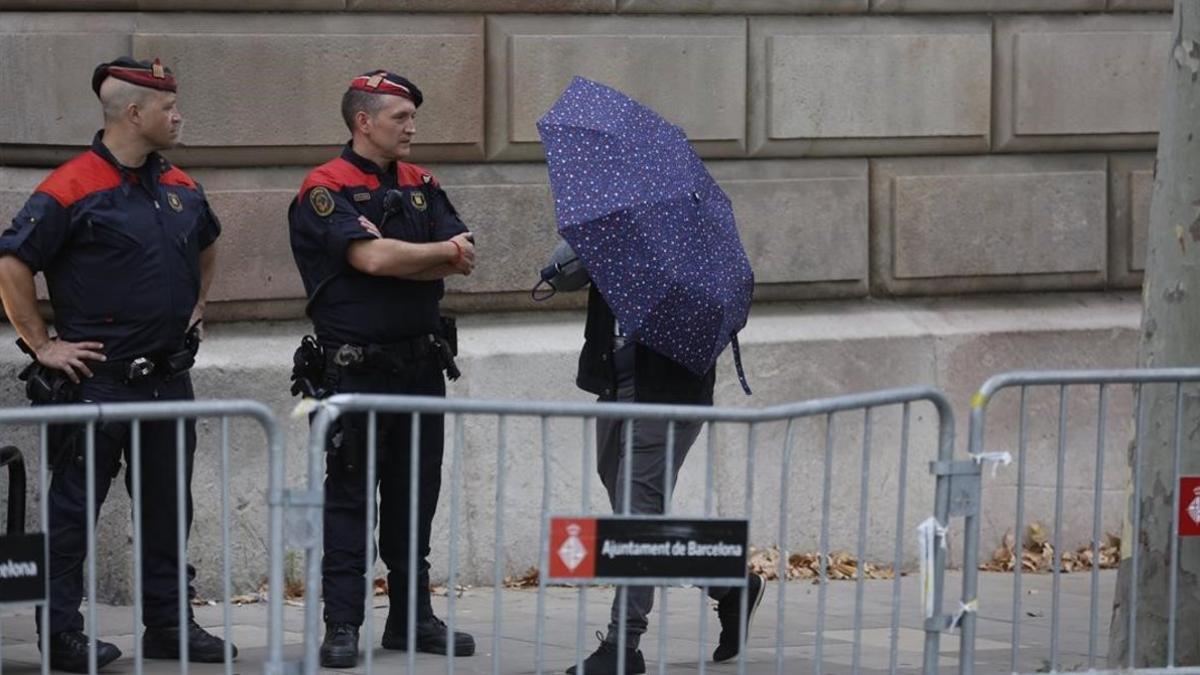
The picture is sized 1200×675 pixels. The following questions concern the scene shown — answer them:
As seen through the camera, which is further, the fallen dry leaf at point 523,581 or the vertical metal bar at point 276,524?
the fallen dry leaf at point 523,581

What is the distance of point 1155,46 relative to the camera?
948 centimetres

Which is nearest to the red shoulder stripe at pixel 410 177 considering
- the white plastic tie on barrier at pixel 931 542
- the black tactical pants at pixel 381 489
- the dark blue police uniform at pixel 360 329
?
the dark blue police uniform at pixel 360 329

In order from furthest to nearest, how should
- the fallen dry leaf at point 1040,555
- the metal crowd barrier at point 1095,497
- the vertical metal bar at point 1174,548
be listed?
the fallen dry leaf at point 1040,555 → the vertical metal bar at point 1174,548 → the metal crowd barrier at point 1095,497

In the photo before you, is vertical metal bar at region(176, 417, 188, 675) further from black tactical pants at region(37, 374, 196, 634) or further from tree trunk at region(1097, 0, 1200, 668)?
tree trunk at region(1097, 0, 1200, 668)

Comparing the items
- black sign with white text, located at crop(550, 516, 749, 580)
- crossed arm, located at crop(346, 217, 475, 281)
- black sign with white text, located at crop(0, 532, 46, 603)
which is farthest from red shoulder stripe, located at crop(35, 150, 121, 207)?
black sign with white text, located at crop(550, 516, 749, 580)

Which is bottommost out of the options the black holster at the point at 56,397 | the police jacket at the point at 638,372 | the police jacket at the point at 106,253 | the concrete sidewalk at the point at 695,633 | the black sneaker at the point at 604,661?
the concrete sidewalk at the point at 695,633

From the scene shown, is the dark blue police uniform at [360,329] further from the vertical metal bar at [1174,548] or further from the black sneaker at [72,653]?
the vertical metal bar at [1174,548]

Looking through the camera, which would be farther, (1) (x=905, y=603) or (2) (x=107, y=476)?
(1) (x=905, y=603)

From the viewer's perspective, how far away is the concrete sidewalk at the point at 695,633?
6824mm

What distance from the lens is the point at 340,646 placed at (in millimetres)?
6703

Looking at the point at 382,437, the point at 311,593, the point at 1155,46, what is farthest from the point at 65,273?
the point at 1155,46

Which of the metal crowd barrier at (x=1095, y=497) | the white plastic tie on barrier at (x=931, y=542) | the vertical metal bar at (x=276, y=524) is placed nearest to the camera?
the vertical metal bar at (x=276, y=524)

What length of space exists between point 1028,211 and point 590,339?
3.26 m

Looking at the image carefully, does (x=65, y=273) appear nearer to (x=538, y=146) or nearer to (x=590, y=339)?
(x=590, y=339)
